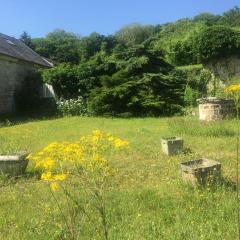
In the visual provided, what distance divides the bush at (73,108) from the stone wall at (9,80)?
392 centimetres

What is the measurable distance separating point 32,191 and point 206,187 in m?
2.75

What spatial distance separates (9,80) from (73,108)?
5.32 m

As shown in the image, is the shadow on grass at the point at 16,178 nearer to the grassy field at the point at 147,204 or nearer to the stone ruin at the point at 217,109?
the grassy field at the point at 147,204

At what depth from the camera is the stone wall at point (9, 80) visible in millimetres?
22542

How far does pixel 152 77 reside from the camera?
18625 mm

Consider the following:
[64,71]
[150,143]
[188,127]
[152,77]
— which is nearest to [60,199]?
[150,143]

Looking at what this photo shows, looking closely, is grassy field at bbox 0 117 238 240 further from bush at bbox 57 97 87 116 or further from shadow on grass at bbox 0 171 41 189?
bush at bbox 57 97 87 116

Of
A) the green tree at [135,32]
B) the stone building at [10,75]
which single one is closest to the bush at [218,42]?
the stone building at [10,75]

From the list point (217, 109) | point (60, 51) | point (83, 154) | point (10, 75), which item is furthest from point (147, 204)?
point (60, 51)

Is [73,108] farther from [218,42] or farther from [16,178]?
[16,178]

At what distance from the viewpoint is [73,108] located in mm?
19984

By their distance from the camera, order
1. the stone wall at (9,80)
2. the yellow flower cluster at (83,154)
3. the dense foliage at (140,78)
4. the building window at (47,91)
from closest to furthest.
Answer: the yellow flower cluster at (83,154) → the dense foliage at (140,78) → the stone wall at (9,80) → the building window at (47,91)

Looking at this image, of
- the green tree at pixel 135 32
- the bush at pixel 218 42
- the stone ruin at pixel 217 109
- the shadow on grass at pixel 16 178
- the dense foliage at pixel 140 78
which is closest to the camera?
the shadow on grass at pixel 16 178

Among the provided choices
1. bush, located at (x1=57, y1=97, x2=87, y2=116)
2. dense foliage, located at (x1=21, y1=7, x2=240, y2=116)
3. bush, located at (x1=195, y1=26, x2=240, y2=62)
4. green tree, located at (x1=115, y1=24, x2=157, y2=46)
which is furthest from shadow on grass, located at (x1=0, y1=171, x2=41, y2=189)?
green tree, located at (x1=115, y1=24, x2=157, y2=46)
